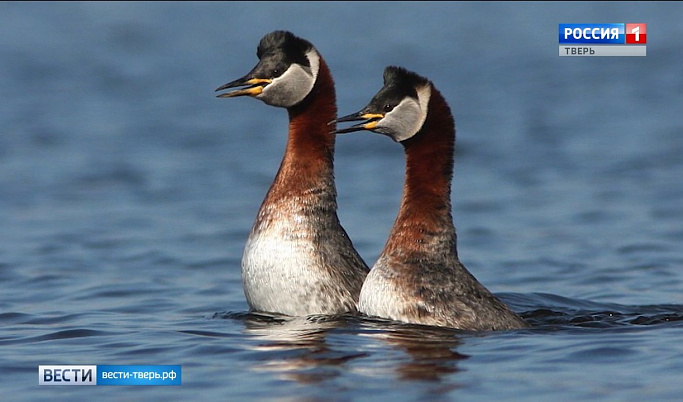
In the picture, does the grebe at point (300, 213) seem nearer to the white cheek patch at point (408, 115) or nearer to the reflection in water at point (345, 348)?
the reflection in water at point (345, 348)

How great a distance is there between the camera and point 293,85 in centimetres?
1202

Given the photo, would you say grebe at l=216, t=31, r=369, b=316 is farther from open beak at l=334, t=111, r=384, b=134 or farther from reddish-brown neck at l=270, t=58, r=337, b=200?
open beak at l=334, t=111, r=384, b=134

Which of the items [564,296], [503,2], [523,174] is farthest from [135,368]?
[503,2]

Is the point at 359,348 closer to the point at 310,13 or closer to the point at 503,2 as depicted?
the point at 310,13

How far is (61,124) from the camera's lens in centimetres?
2759

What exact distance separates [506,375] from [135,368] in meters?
2.89

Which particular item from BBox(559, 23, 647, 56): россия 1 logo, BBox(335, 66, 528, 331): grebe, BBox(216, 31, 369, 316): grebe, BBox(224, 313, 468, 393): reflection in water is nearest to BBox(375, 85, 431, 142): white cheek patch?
BBox(335, 66, 528, 331): grebe

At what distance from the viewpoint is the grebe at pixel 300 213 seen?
38.3ft

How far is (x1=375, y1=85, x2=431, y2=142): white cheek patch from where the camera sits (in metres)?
11.2

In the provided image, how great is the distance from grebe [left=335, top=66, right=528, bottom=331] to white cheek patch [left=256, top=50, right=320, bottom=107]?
2.99 ft

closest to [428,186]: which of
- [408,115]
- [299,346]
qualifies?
[408,115]

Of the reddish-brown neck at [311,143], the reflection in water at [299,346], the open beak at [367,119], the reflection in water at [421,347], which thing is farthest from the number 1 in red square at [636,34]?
the reflection in water at [421,347]

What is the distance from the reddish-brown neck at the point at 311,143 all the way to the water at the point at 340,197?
52.2 inches

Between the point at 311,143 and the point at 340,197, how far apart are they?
27.5 ft
